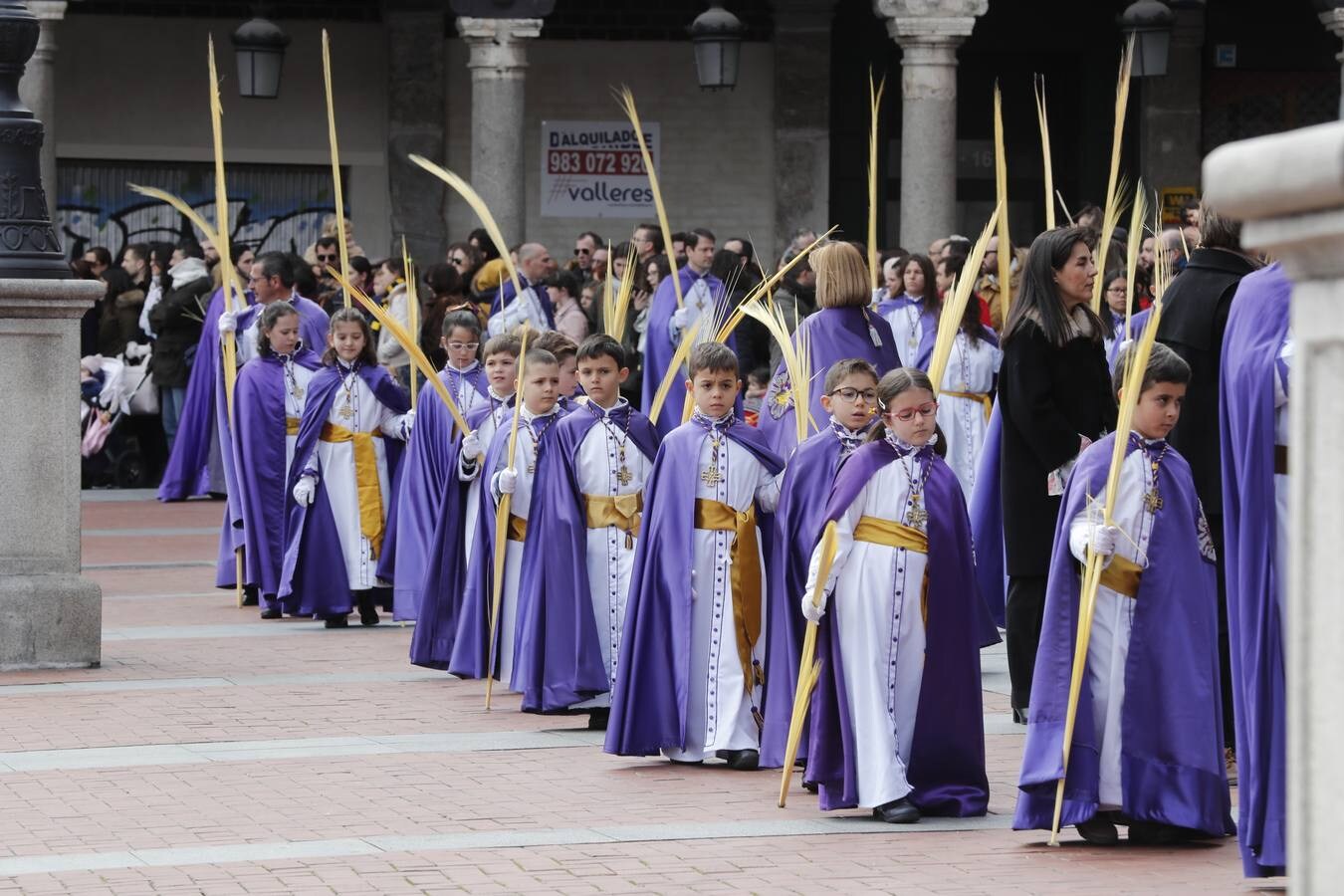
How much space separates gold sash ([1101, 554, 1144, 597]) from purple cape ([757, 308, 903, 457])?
319 cm

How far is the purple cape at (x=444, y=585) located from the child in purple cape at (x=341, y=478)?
1.70 meters

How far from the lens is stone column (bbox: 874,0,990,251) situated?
798 inches

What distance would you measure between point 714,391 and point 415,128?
1630 centimetres

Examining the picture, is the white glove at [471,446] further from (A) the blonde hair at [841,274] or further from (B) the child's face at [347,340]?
(B) the child's face at [347,340]

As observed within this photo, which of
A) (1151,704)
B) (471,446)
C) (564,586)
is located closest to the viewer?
(1151,704)

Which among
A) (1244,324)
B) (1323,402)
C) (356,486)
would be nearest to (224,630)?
(356,486)

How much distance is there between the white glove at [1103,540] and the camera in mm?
6539

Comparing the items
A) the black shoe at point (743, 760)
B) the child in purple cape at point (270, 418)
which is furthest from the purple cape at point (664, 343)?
the black shoe at point (743, 760)

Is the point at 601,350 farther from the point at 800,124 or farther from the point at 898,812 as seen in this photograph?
the point at 800,124

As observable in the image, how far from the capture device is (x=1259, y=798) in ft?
18.7

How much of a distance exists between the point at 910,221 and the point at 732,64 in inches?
97.3

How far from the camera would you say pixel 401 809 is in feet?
23.8

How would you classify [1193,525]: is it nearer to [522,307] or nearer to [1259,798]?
[1259,798]

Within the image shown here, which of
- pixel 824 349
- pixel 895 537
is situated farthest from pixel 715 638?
pixel 824 349
